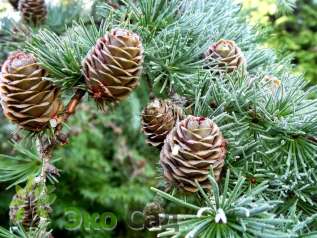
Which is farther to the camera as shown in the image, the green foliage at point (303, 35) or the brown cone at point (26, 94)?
the green foliage at point (303, 35)

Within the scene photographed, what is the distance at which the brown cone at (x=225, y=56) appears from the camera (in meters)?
0.63

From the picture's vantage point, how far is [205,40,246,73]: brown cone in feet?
2.08

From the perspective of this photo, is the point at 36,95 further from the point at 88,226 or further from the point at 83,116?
the point at 83,116

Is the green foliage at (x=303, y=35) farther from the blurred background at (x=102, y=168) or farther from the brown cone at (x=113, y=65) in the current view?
the brown cone at (x=113, y=65)

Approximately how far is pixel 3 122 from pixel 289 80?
115 cm

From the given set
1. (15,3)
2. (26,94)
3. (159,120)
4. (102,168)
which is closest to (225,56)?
(159,120)

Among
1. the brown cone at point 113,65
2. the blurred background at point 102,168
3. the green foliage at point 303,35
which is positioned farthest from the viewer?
the green foliage at point 303,35

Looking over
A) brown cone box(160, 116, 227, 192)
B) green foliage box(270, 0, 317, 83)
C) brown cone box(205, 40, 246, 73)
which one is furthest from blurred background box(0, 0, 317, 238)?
brown cone box(160, 116, 227, 192)

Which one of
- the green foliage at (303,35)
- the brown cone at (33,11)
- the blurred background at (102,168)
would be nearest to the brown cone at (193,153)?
the brown cone at (33,11)

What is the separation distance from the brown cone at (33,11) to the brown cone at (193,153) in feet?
1.54

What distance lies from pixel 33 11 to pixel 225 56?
383mm

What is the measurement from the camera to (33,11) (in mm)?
866

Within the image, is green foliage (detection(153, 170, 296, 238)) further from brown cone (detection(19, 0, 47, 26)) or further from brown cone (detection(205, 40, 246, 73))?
brown cone (detection(19, 0, 47, 26))

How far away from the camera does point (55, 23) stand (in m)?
0.95
